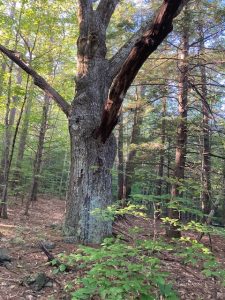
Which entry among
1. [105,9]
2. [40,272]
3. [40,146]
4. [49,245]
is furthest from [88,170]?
[40,146]

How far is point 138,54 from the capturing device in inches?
163

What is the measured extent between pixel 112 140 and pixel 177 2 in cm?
367

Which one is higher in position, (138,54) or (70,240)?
(138,54)

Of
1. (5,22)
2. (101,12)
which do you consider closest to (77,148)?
(101,12)

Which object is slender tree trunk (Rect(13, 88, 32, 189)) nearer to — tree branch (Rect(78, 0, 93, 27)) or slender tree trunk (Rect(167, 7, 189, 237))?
tree branch (Rect(78, 0, 93, 27))

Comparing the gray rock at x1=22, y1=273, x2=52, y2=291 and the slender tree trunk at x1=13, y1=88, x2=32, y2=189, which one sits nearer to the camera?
the gray rock at x1=22, y1=273, x2=52, y2=291

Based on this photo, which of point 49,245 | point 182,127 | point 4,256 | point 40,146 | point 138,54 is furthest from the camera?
point 40,146

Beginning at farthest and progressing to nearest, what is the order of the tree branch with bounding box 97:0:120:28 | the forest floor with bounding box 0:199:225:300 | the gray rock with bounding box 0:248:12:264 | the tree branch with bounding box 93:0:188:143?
the tree branch with bounding box 97:0:120:28
the gray rock with bounding box 0:248:12:264
the forest floor with bounding box 0:199:225:300
the tree branch with bounding box 93:0:188:143

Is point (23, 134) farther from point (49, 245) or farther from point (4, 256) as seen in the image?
point (4, 256)

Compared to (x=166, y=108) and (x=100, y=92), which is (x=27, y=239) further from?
(x=166, y=108)

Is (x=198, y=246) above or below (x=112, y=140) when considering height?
below

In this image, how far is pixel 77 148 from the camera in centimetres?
628

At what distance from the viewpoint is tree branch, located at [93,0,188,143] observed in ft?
11.5

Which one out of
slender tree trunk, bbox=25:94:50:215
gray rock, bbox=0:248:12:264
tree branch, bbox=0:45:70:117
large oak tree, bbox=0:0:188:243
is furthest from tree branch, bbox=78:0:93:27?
gray rock, bbox=0:248:12:264
